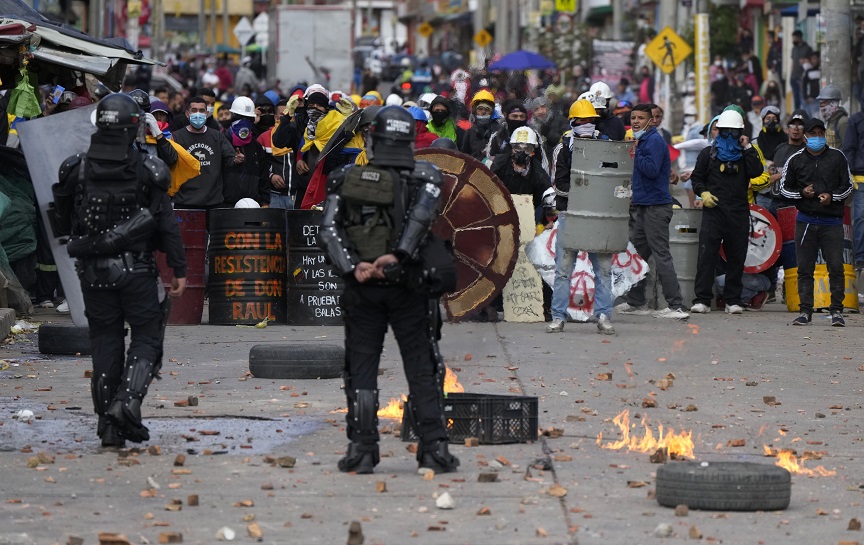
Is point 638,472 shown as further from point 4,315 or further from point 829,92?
point 829,92

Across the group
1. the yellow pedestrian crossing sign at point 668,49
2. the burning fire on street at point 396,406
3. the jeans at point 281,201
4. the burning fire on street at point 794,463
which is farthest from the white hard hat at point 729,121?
the yellow pedestrian crossing sign at point 668,49

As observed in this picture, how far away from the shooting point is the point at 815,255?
16.1 meters

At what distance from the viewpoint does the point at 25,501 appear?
25.0ft

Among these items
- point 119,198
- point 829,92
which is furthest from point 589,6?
point 119,198

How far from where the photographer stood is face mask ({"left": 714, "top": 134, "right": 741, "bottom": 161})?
56.1ft

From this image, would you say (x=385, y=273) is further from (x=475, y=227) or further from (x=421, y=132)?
(x=421, y=132)

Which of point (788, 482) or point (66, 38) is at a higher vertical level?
point (66, 38)

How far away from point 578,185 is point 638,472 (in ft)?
22.5

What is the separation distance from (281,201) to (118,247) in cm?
893

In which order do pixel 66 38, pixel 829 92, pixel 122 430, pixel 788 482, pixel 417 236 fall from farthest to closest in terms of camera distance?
pixel 829 92 < pixel 66 38 < pixel 122 430 < pixel 417 236 < pixel 788 482

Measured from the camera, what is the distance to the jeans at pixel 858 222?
18672 mm

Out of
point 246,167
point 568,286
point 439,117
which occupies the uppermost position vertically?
point 439,117

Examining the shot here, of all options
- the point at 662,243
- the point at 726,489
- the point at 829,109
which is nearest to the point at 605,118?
the point at 662,243

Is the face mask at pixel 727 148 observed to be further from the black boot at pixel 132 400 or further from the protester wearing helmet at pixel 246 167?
the black boot at pixel 132 400
